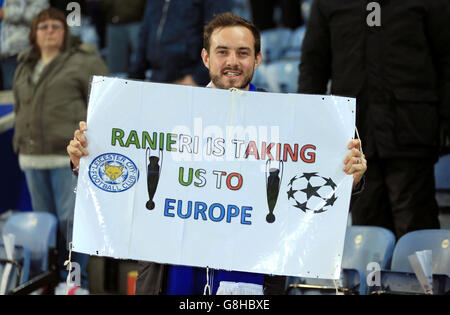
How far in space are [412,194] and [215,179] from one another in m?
1.82

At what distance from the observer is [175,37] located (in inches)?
234

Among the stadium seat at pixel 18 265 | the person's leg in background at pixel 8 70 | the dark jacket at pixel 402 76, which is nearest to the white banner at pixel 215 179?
the dark jacket at pixel 402 76

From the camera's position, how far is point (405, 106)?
4.51 meters

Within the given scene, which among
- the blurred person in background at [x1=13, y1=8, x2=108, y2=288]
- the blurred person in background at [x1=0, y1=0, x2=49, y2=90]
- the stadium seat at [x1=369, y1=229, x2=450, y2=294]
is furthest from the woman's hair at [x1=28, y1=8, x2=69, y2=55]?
the stadium seat at [x1=369, y1=229, x2=450, y2=294]

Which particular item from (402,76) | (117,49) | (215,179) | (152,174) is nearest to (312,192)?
(215,179)

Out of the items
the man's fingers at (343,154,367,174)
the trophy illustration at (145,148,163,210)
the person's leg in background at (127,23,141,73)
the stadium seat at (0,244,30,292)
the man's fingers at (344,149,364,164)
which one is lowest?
the stadium seat at (0,244,30,292)

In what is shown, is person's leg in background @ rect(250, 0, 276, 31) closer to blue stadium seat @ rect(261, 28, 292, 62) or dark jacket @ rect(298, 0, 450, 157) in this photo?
blue stadium seat @ rect(261, 28, 292, 62)

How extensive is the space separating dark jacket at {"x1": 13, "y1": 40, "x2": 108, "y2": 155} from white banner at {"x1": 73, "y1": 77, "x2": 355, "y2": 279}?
2.47m

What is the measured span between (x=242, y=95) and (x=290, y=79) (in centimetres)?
350

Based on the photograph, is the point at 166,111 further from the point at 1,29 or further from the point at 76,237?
the point at 1,29

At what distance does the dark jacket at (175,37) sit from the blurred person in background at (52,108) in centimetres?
58

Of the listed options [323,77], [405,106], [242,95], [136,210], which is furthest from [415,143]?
[136,210]

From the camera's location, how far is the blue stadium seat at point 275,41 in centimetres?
781

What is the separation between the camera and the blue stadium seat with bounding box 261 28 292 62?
7.81 m
